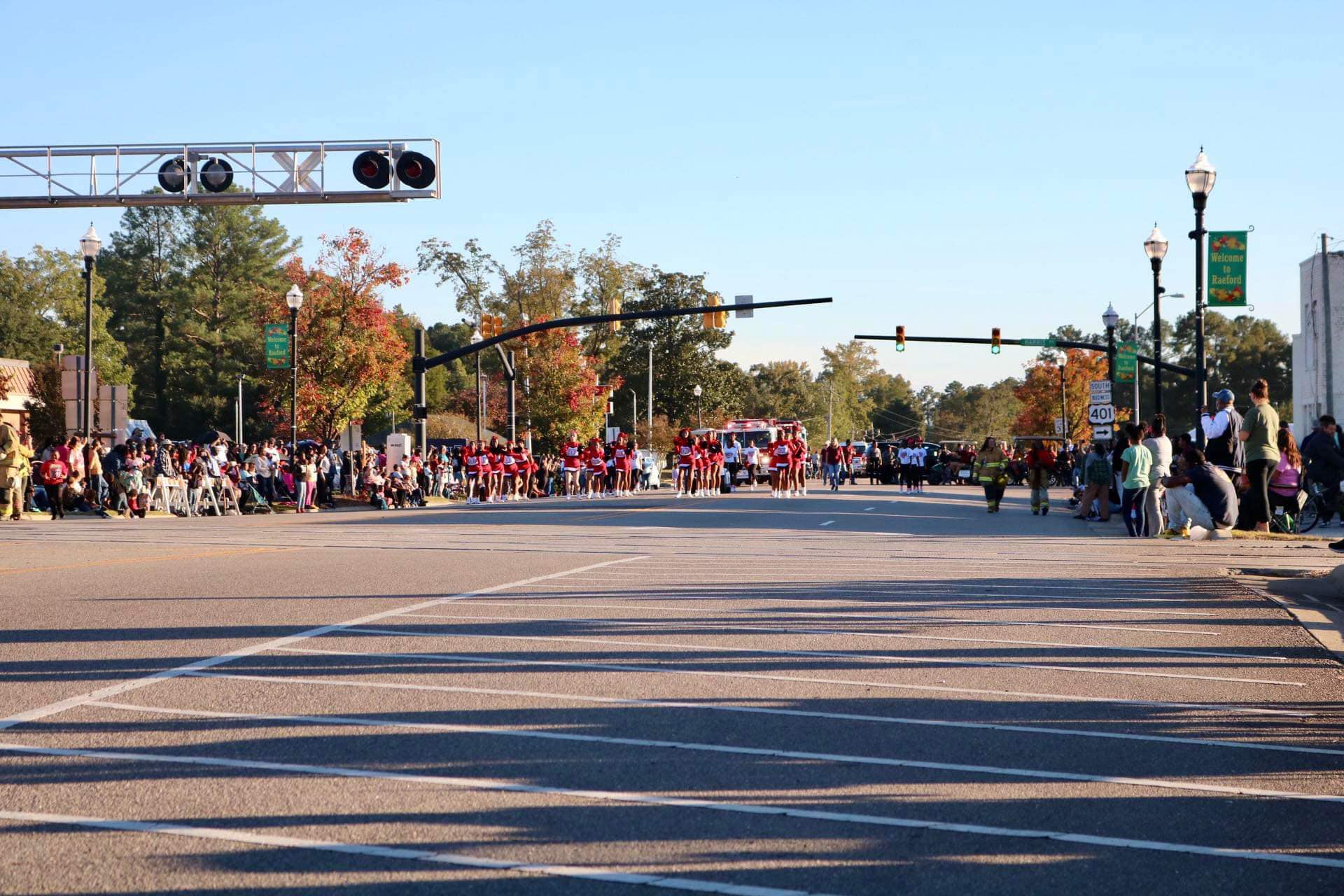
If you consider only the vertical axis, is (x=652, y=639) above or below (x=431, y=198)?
below

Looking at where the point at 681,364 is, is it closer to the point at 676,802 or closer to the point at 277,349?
the point at 277,349

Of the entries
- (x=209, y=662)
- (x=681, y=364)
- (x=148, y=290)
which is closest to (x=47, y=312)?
(x=148, y=290)

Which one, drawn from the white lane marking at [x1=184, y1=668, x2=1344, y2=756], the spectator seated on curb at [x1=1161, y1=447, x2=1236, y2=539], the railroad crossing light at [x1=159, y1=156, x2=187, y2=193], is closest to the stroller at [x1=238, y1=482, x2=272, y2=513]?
the railroad crossing light at [x1=159, y1=156, x2=187, y2=193]

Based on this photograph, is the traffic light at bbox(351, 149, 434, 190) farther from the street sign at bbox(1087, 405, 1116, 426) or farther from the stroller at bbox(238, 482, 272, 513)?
the street sign at bbox(1087, 405, 1116, 426)

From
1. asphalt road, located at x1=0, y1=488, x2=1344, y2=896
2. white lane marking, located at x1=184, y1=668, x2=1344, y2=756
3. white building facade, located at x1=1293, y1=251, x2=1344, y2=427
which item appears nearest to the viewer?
asphalt road, located at x1=0, y1=488, x2=1344, y2=896

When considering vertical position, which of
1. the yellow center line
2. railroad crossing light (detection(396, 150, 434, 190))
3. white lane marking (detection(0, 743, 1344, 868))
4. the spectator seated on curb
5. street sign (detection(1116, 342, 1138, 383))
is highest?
railroad crossing light (detection(396, 150, 434, 190))

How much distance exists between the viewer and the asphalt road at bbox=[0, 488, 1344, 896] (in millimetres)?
4863

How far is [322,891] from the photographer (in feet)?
14.8

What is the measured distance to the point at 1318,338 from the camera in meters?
63.9

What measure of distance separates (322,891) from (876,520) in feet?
79.6

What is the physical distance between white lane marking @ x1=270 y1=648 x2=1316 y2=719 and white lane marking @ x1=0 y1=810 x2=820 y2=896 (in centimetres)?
358

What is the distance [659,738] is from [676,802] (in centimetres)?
113

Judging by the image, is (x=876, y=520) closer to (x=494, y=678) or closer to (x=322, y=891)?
(x=494, y=678)

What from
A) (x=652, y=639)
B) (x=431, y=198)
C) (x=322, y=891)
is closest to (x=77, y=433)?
(x=431, y=198)
